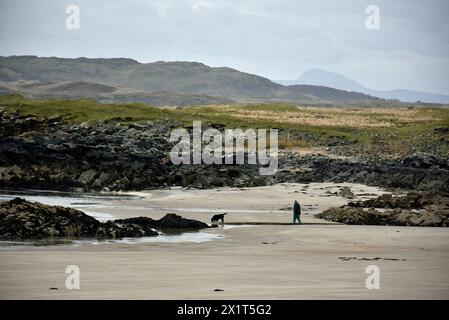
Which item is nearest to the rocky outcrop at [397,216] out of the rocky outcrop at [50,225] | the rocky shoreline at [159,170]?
the rocky outcrop at [50,225]

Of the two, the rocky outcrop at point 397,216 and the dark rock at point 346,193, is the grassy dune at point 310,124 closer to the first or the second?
the dark rock at point 346,193

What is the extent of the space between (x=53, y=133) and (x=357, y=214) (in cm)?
4343

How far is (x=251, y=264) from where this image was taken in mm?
19406

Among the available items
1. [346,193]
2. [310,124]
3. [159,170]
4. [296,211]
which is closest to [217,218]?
[296,211]

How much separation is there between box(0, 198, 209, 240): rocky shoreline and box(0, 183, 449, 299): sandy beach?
172 cm

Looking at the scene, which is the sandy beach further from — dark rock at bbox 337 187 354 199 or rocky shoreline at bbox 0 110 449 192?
rocky shoreline at bbox 0 110 449 192

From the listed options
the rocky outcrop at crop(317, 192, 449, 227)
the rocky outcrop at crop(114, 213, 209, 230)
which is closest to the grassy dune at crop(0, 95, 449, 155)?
the rocky outcrop at crop(317, 192, 449, 227)

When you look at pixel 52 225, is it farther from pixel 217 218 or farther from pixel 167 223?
Result: pixel 217 218

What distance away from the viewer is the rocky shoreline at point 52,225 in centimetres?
2520

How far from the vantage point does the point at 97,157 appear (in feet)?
171

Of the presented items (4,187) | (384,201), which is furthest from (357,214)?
(4,187)

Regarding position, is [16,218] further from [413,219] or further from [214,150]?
[214,150]

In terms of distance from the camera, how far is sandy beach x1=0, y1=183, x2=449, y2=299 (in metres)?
14.8
